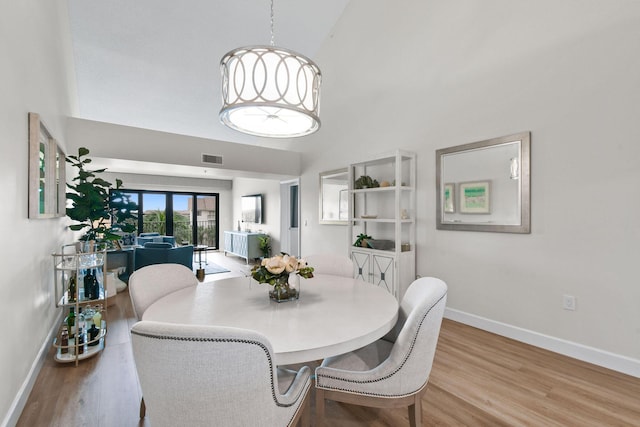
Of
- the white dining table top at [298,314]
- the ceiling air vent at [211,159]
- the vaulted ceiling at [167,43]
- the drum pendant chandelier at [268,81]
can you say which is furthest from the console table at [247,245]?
the drum pendant chandelier at [268,81]

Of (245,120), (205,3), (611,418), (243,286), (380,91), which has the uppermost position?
(205,3)

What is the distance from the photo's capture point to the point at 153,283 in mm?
1764

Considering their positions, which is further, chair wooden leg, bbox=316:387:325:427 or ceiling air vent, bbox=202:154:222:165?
ceiling air vent, bbox=202:154:222:165

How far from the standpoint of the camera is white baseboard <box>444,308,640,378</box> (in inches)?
84.2

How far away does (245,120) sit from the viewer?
1.75 metres

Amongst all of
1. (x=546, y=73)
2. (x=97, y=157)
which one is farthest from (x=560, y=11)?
(x=97, y=157)

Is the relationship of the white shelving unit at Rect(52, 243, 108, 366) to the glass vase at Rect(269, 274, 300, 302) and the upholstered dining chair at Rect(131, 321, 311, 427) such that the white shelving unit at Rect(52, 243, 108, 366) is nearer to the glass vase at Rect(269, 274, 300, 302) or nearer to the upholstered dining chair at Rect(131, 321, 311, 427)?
the glass vase at Rect(269, 274, 300, 302)

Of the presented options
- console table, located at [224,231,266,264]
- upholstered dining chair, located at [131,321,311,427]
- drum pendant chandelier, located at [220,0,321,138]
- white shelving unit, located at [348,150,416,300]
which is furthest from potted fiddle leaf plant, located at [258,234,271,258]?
upholstered dining chair, located at [131,321,311,427]

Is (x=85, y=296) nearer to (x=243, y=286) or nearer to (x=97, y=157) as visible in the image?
(x=243, y=286)

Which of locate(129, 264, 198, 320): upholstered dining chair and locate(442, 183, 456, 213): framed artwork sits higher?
locate(442, 183, 456, 213): framed artwork

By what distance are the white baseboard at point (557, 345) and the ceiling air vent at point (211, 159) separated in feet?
12.7

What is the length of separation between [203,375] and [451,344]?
2.42 m

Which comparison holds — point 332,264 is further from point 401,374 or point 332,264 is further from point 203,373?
point 203,373

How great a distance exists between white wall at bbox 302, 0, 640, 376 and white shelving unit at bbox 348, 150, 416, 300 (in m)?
0.16
